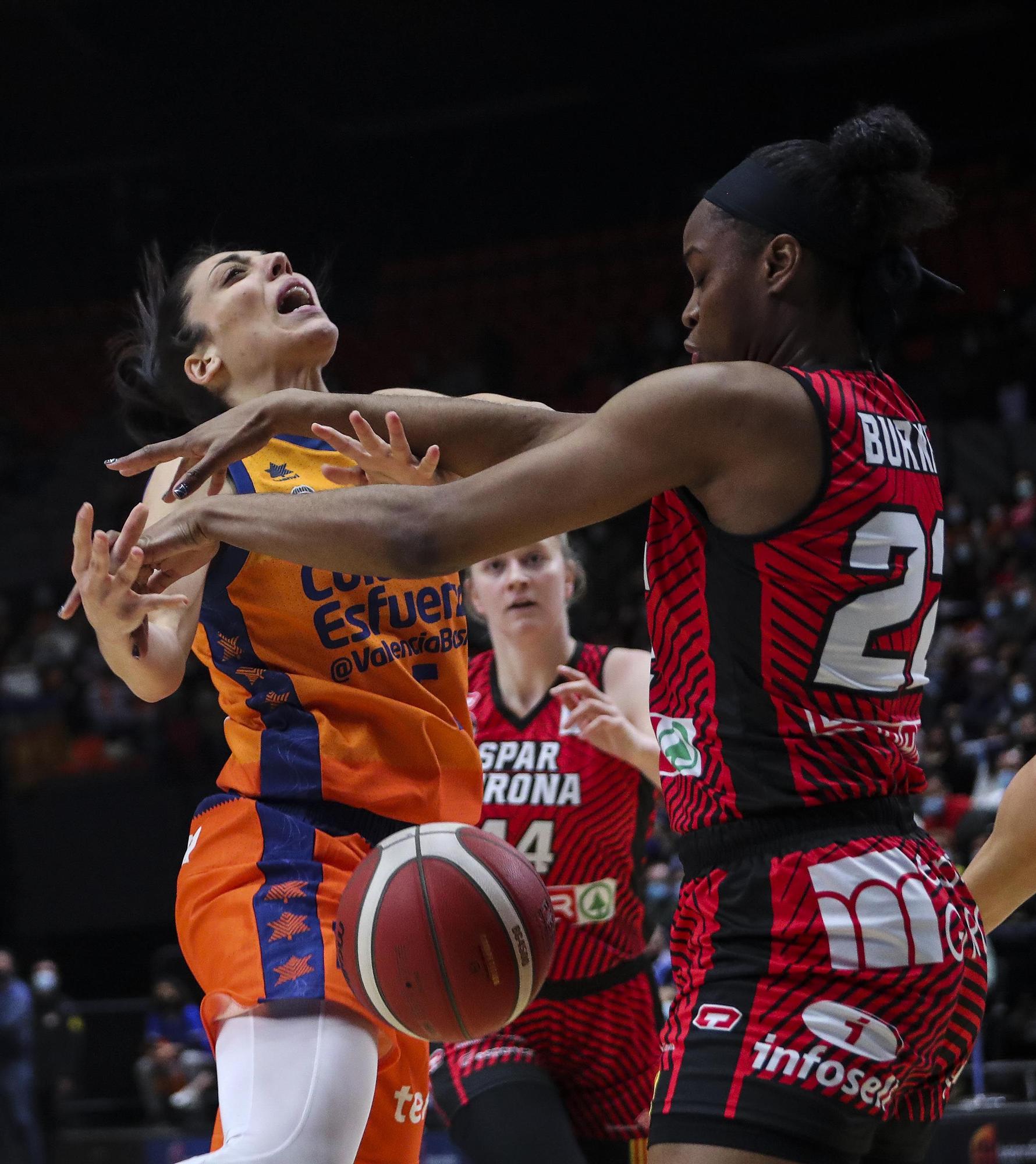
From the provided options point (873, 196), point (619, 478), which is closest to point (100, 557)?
point (619, 478)

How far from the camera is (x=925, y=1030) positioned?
223cm

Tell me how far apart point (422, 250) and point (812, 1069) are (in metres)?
18.5

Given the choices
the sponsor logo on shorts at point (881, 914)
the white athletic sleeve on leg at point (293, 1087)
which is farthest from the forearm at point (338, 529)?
the white athletic sleeve on leg at point (293, 1087)

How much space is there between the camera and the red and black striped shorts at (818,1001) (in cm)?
212

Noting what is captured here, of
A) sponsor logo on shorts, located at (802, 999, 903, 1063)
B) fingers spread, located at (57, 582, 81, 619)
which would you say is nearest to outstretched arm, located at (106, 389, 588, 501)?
fingers spread, located at (57, 582, 81, 619)

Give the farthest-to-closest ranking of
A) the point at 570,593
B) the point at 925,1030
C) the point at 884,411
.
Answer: the point at 570,593 → the point at 884,411 → the point at 925,1030

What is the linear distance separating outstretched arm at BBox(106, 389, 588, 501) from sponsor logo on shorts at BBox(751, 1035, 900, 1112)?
100 cm

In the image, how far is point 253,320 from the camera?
11.8ft

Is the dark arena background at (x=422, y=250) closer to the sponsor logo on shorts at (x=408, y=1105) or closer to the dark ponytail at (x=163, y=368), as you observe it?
the dark ponytail at (x=163, y=368)

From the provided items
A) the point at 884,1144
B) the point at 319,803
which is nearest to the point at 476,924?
the point at 319,803

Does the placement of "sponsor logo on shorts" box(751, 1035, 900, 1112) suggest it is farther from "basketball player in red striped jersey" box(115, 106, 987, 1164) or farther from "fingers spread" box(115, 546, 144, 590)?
"fingers spread" box(115, 546, 144, 590)

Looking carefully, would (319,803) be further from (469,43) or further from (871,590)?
(469,43)

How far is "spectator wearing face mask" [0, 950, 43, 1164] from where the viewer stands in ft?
33.8

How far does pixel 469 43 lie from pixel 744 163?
1513cm
